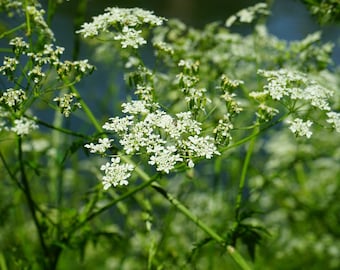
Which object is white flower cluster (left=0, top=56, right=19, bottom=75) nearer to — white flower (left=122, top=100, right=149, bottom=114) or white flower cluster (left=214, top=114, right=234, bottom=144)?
white flower (left=122, top=100, right=149, bottom=114)

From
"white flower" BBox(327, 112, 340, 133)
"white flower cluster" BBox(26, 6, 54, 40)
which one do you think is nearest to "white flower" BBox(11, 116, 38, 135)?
"white flower cluster" BBox(26, 6, 54, 40)

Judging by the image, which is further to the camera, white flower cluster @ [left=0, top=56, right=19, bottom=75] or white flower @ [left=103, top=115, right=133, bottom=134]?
white flower cluster @ [left=0, top=56, right=19, bottom=75]

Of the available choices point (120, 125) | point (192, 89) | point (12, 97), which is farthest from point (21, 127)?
point (192, 89)

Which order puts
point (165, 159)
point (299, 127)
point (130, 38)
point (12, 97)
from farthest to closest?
1. point (130, 38)
2. point (299, 127)
3. point (12, 97)
4. point (165, 159)

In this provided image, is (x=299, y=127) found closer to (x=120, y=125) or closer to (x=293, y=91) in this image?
(x=293, y=91)

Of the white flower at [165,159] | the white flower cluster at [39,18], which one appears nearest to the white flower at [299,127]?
the white flower at [165,159]

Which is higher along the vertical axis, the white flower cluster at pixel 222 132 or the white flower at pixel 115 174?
the white flower cluster at pixel 222 132

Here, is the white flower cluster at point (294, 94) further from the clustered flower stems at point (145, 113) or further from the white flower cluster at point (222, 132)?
the white flower cluster at point (222, 132)

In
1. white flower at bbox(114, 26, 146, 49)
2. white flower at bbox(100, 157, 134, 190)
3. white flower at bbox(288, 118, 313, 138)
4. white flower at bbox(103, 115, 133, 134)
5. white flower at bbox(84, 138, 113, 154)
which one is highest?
white flower at bbox(114, 26, 146, 49)

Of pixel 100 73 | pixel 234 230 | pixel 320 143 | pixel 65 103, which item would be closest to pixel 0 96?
pixel 65 103

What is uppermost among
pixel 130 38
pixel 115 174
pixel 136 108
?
pixel 130 38

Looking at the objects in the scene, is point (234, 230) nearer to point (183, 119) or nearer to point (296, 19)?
point (183, 119)
